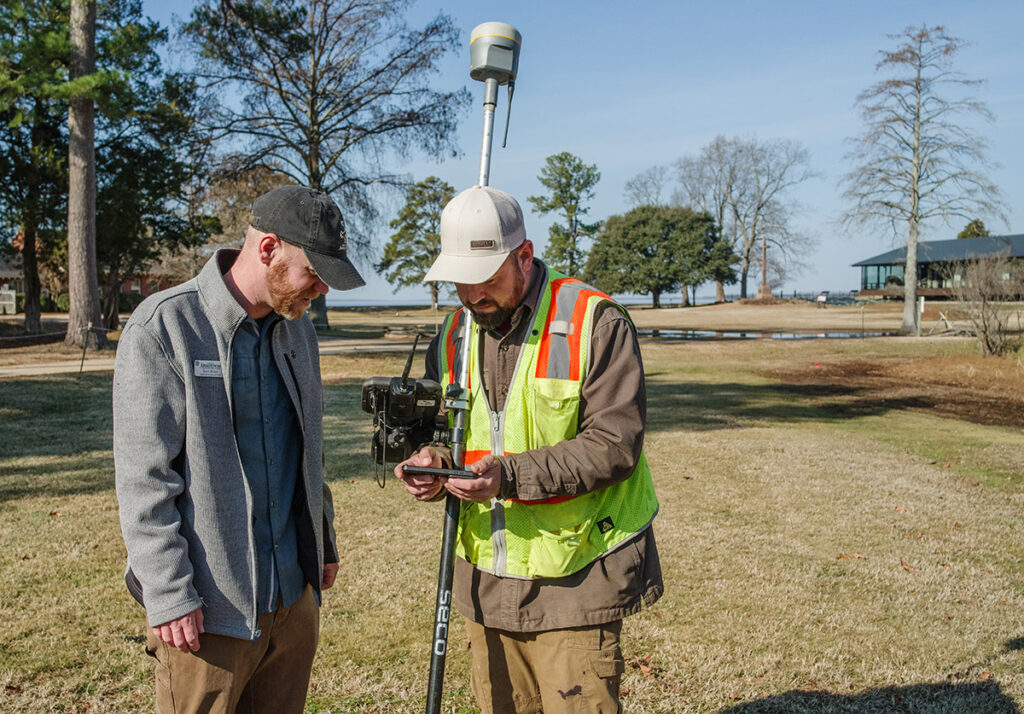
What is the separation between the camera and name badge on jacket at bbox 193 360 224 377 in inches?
88.6

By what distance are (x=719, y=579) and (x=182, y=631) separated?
14.4 feet

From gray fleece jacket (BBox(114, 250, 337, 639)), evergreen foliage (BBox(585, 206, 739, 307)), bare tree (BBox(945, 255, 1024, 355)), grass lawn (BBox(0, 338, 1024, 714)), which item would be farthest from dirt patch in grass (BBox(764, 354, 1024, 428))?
evergreen foliage (BBox(585, 206, 739, 307))

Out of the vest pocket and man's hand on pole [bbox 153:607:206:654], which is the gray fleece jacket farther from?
the vest pocket

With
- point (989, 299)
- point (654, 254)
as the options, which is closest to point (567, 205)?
point (654, 254)

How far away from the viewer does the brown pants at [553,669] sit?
2.45 m

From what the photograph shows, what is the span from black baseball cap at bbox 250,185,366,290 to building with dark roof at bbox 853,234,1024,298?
223ft

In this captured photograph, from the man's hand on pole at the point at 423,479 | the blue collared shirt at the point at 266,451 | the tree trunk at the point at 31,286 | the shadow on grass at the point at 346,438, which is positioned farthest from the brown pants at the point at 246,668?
the tree trunk at the point at 31,286

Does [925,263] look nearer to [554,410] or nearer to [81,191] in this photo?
[81,191]

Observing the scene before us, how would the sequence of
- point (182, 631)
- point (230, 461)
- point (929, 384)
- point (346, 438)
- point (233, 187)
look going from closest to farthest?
1. point (182, 631)
2. point (230, 461)
3. point (346, 438)
4. point (929, 384)
5. point (233, 187)

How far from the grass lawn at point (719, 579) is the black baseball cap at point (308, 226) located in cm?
255

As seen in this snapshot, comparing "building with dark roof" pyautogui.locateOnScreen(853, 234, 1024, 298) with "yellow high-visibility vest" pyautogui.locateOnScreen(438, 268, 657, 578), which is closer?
"yellow high-visibility vest" pyautogui.locateOnScreen(438, 268, 657, 578)

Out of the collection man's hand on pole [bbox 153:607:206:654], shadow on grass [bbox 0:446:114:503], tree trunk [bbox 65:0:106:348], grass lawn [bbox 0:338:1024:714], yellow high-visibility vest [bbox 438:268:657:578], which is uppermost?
tree trunk [bbox 65:0:106:348]

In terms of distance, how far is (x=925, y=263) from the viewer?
7219cm

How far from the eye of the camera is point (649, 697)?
4184mm
